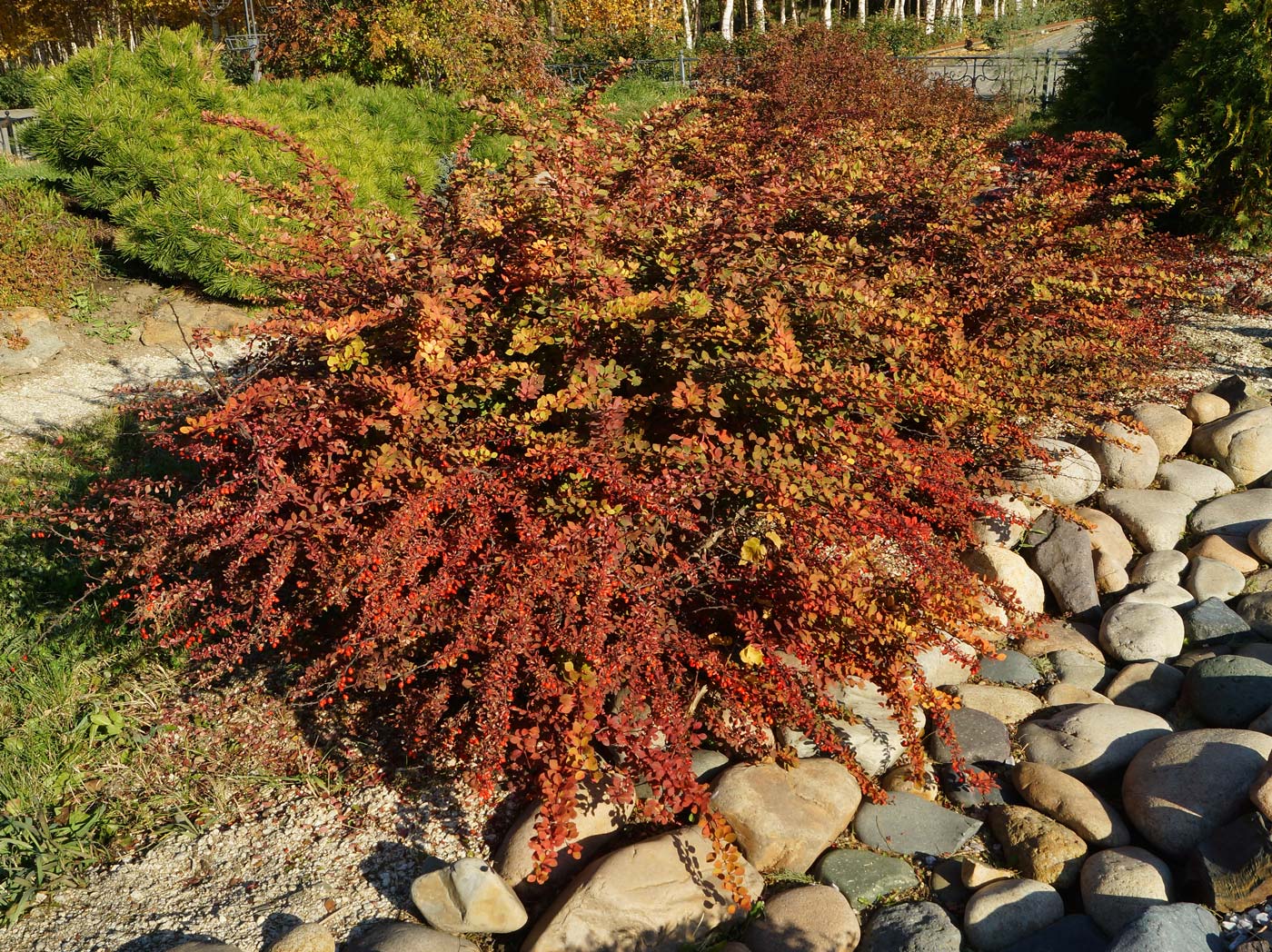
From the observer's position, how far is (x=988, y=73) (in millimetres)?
21219

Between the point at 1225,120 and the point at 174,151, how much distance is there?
727cm

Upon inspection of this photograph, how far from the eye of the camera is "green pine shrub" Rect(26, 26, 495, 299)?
6.82 m

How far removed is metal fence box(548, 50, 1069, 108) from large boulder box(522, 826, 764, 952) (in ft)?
43.5

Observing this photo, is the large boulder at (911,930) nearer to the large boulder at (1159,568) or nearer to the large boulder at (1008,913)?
the large boulder at (1008,913)

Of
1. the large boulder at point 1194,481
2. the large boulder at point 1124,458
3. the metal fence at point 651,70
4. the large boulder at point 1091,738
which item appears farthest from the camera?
the metal fence at point 651,70

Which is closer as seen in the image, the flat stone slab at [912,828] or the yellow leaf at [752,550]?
the yellow leaf at [752,550]

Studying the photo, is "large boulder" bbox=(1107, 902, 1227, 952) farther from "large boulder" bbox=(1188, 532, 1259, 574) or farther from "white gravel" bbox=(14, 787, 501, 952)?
"large boulder" bbox=(1188, 532, 1259, 574)

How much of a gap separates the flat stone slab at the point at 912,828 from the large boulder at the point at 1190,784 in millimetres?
497

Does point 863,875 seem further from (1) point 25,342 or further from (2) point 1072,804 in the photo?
(1) point 25,342

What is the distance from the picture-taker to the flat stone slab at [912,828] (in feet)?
9.72

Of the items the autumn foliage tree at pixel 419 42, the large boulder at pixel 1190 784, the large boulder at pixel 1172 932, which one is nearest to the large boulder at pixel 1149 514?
the large boulder at pixel 1190 784

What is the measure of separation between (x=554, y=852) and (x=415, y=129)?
28.2ft

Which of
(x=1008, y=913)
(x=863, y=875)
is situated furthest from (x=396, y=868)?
(x=1008, y=913)

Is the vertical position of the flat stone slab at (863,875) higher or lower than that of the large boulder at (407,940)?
lower
